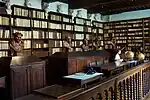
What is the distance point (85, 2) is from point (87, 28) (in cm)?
154

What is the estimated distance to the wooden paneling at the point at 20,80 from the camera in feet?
5.14

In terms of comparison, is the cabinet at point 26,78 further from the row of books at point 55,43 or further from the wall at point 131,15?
the wall at point 131,15

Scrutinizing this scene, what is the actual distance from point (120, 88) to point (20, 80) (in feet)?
3.71

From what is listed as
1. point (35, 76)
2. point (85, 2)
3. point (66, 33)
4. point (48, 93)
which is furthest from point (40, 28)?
point (48, 93)

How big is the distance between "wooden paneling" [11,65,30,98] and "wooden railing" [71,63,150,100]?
21.0 inches

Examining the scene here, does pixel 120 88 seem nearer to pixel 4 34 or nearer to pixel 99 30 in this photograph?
pixel 4 34

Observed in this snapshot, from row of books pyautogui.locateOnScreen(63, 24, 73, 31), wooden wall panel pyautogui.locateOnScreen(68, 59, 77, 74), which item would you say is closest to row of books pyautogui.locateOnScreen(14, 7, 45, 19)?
row of books pyautogui.locateOnScreen(63, 24, 73, 31)

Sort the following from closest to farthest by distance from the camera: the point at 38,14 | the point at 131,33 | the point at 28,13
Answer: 1. the point at 28,13
2. the point at 38,14
3. the point at 131,33

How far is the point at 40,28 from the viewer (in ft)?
19.3

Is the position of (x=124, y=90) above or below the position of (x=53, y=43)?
below

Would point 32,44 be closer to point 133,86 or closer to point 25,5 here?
point 25,5

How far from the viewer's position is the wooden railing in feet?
5.12

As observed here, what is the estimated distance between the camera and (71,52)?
2.45m

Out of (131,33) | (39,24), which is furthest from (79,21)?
(131,33)
